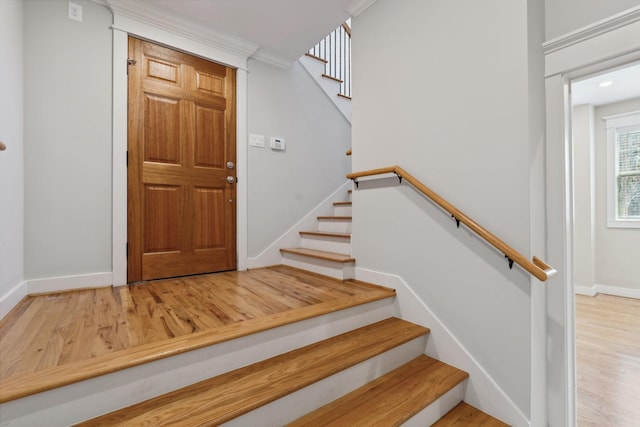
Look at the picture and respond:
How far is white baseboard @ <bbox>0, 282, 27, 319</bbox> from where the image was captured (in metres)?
1.57

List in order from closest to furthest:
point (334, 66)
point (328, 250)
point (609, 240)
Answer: point (328, 250), point (334, 66), point (609, 240)

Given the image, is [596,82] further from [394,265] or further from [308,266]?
[308,266]

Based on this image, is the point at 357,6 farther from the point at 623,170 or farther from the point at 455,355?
the point at 623,170

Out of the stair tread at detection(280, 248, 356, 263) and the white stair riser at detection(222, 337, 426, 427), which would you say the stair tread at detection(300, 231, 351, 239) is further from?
the white stair riser at detection(222, 337, 426, 427)

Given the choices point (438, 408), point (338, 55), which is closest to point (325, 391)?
point (438, 408)

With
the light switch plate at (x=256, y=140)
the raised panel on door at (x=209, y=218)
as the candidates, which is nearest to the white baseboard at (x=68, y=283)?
the raised panel on door at (x=209, y=218)

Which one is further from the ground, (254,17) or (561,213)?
(254,17)

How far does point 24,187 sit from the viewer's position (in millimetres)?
1952

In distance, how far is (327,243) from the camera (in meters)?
2.87

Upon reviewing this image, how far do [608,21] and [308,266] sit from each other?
2.51 metres

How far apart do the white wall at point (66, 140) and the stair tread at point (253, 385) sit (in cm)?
164

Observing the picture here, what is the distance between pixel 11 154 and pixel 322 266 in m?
2.25

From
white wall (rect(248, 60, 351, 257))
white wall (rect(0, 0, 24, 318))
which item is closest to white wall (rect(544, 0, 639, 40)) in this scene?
white wall (rect(248, 60, 351, 257))

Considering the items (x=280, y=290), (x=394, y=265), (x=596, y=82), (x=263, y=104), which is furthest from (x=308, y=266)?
(x=596, y=82)
